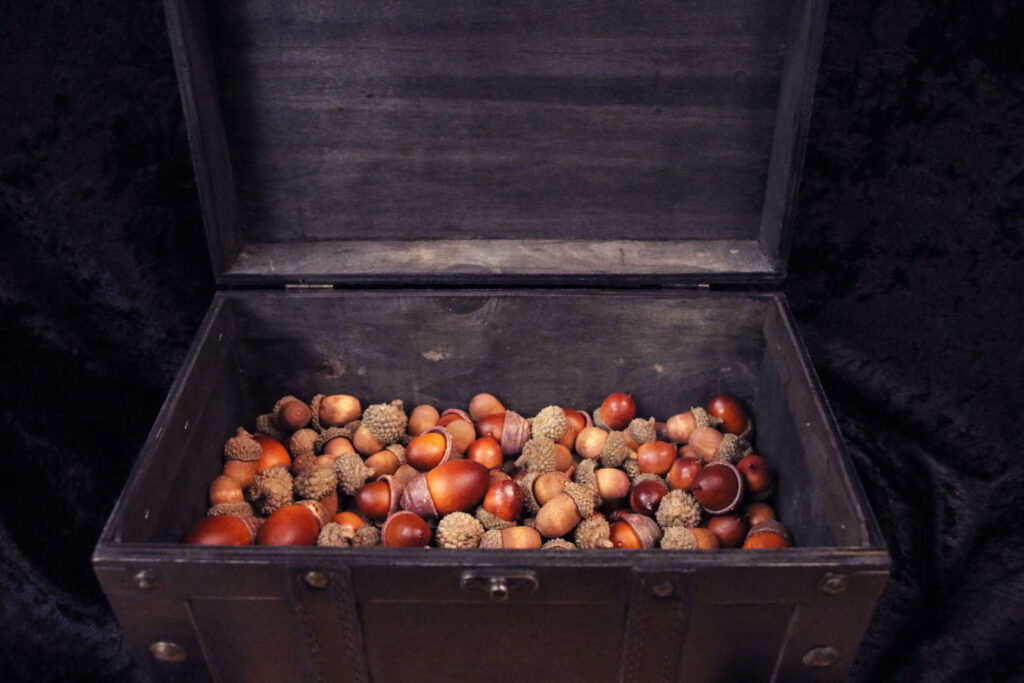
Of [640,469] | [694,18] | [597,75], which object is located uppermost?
[694,18]

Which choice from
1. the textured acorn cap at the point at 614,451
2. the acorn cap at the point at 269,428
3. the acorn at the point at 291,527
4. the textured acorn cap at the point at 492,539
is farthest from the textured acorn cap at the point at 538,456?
the acorn cap at the point at 269,428

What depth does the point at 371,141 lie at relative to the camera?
1.78 meters

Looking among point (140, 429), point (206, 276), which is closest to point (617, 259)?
point (206, 276)

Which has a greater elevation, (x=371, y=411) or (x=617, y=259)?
(x=617, y=259)

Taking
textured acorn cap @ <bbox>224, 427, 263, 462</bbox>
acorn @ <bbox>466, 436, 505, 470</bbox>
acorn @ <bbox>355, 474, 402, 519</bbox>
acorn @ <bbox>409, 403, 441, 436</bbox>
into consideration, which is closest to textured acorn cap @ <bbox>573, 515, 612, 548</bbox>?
acorn @ <bbox>466, 436, 505, 470</bbox>

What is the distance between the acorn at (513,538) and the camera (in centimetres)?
154

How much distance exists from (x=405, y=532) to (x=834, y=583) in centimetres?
71

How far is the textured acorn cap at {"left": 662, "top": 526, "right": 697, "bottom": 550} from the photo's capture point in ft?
5.07

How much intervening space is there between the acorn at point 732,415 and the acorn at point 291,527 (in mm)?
878

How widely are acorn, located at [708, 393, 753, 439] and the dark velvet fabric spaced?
1.45ft

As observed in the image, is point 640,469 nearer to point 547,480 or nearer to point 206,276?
point 547,480

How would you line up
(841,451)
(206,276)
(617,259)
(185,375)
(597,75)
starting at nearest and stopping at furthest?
(841,451)
(185,375)
(597,75)
(617,259)
(206,276)

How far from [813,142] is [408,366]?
3.48 ft

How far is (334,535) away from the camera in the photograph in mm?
1532
